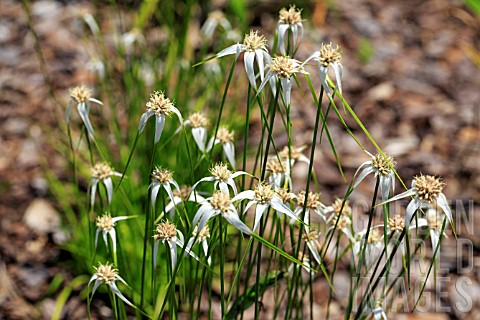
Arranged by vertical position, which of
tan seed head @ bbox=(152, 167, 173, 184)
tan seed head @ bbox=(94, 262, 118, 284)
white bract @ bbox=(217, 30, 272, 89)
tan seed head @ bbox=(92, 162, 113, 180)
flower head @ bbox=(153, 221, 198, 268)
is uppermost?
white bract @ bbox=(217, 30, 272, 89)

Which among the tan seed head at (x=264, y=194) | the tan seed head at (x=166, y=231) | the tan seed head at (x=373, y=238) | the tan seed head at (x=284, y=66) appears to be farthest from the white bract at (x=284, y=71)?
the tan seed head at (x=373, y=238)

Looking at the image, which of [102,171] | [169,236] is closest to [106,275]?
[169,236]

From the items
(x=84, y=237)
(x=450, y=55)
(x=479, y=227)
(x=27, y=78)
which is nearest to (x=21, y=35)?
(x=27, y=78)

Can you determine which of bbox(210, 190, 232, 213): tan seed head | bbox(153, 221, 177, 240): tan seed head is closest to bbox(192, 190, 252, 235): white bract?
bbox(210, 190, 232, 213): tan seed head

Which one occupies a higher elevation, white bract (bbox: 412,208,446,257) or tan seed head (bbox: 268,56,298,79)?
tan seed head (bbox: 268,56,298,79)

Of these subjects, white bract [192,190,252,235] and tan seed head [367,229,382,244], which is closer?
white bract [192,190,252,235]

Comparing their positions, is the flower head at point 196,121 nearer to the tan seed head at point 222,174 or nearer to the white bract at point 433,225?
the tan seed head at point 222,174

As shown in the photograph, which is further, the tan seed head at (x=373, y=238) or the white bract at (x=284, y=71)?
the tan seed head at (x=373, y=238)

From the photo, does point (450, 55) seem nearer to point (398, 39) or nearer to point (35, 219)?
point (398, 39)

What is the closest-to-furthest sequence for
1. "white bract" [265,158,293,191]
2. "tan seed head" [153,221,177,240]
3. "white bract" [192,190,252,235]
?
1. "white bract" [192,190,252,235]
2. "tan seed head" [153,221,177,240]
3. "white bract" [265,158,293,191]

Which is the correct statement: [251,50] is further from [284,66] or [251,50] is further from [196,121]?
[196,121]

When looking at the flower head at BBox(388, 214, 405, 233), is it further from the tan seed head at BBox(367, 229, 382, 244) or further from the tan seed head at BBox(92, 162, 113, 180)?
the tan seed head at BBox(92, 162, 113, 180)
